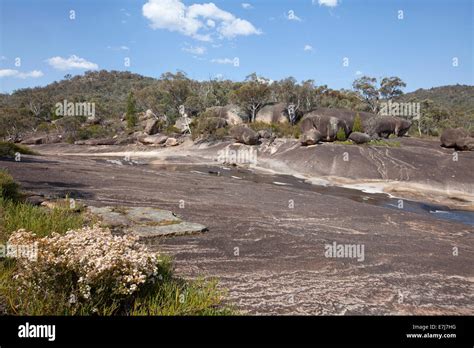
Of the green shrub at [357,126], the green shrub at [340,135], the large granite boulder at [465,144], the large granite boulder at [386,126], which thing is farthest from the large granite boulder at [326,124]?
the large granite boulder at [465,144]

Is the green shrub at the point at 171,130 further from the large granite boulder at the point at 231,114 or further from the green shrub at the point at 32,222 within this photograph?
the green shrub at the point at 32,222

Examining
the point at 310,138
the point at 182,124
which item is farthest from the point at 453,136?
the point at 182,124

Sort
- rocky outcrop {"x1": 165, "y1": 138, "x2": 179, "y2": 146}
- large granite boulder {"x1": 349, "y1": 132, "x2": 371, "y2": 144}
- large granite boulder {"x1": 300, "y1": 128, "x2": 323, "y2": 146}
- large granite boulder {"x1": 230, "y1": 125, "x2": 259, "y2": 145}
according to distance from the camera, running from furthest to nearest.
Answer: rocky outcrop {"x1": 165, "y1": 138, "x2": 179, "y2": 146} < large granite boulder {"x1": 230, "y1": 125, "x2": 259, "y2": 145} < large granite boulder {"x1": 349, "y1": 132, "x2": 371, "y2": 144} < large granite boulder {"x1": 300, "y1": 128, "x2": 323, "y2": 146}

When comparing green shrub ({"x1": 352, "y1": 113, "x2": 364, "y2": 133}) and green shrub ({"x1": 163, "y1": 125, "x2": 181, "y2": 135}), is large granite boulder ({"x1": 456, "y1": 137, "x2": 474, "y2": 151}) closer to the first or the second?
green shrub ({"x1": 352, "y1": 113, "x2": 364, "y2": 133})

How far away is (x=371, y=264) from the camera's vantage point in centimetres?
675

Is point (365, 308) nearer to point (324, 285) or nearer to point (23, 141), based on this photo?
point (324, 285)

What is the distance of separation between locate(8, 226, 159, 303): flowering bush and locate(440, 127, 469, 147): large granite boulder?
126 feet

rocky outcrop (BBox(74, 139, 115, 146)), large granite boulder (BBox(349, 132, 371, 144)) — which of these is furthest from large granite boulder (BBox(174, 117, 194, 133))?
large granite boulder (BBox(349, 132, 371, 144))

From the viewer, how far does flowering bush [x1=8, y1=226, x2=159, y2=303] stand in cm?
362

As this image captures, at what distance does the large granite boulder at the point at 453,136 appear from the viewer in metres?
33.8

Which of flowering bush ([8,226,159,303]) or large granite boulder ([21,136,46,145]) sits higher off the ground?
large granite boulder ([21,136,46,145])

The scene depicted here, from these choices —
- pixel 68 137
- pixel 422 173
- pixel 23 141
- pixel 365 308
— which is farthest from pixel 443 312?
pixel 23 141
